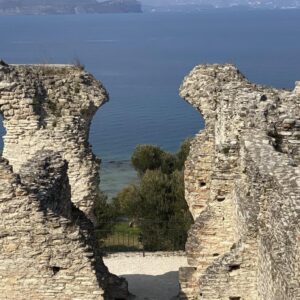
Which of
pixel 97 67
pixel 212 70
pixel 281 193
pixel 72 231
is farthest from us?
pixel 97 67

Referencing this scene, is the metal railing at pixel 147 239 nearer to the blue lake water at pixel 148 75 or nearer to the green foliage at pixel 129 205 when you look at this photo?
A: the green foliage at pixel 129 205

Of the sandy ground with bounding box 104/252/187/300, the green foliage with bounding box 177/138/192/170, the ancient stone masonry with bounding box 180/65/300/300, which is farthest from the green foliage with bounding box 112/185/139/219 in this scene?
the ancient stone masonry with bounding box 180/65/300/300

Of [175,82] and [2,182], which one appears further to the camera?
[175,82]

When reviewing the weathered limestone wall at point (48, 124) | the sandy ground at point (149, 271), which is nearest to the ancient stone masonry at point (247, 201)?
the sandy ground at point (149, 271)

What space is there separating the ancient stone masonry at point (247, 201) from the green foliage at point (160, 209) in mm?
5171

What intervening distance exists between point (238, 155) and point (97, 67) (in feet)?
238

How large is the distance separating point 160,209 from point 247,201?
1353 cm

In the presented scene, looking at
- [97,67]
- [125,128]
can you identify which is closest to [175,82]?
[97,67]

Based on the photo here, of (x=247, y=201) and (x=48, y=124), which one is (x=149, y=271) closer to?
(x=48, y=124)

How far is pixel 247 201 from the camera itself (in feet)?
33.0

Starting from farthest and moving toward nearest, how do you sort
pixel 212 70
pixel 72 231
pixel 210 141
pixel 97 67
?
pixel 97 67 < pixel 212 70 < pixel 210 141 < pixel 72 231

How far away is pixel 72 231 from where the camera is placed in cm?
934

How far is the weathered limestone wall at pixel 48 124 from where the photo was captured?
1653 centimetres

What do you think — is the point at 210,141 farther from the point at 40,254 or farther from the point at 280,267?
the point at 280,267
